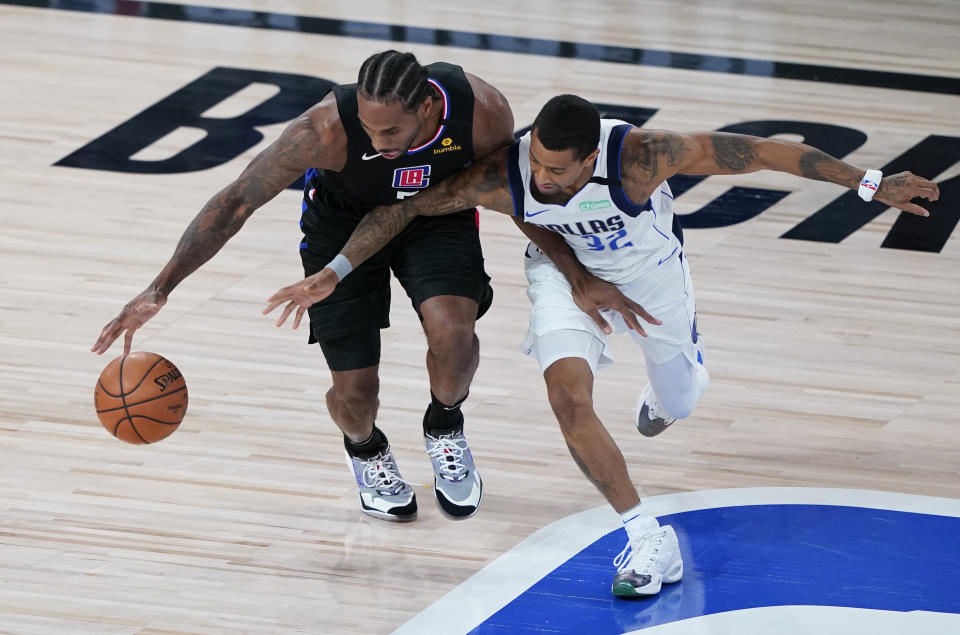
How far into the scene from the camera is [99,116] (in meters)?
8.56

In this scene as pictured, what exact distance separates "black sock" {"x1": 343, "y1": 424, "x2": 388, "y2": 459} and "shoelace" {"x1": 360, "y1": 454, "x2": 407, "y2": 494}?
0.02 m

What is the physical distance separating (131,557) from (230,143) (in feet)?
13.4

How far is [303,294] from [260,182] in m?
0.44

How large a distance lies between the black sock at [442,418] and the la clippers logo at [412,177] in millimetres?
694

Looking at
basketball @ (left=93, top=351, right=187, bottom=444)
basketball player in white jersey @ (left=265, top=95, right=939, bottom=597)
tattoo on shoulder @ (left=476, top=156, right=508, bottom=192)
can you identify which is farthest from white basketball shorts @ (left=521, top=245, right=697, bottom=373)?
basketball @ (left=93, top=351, right=187, bottom=444)

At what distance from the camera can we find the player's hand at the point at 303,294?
162 inches

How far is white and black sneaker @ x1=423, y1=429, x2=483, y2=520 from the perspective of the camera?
4.82m

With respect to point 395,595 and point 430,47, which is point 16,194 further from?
point 395,595

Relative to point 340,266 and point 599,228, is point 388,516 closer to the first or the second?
point 340,266

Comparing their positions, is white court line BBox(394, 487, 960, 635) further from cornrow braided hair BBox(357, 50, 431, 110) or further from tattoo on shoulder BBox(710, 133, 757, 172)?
cornrow braided hair BBox(357, 50, 431, 110)

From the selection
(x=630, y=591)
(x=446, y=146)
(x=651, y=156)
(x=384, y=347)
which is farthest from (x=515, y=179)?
(x=384, y=347)

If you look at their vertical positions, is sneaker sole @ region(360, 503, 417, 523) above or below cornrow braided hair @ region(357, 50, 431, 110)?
below

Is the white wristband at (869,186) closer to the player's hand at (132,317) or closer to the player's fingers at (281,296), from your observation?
the player's fingers at (281,296)

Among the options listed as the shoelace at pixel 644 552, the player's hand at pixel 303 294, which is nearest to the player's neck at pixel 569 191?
the player's hand at pixel 303 294
